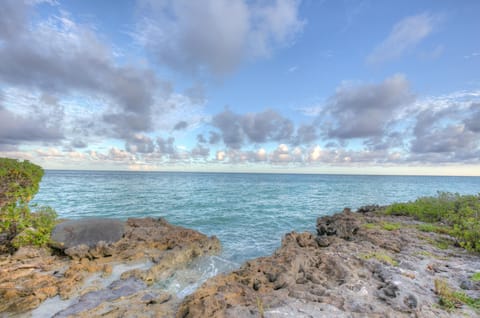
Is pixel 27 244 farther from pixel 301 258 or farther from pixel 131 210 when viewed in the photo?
pixel 131 210

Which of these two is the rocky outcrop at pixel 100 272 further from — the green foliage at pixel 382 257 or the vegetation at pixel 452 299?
the green foliage at pixel 382 257

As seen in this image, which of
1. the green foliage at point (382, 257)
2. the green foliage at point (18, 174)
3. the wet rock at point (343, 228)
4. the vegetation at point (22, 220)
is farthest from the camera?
the wet rock at point (343, 228)

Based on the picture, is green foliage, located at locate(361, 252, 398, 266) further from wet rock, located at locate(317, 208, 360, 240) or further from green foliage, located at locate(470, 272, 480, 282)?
wet rock, located at locate(317, 208, 360, 240)

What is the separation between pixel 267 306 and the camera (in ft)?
18.0

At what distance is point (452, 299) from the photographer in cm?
565

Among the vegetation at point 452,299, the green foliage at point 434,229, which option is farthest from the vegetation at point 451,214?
the vegetation at point 452,299

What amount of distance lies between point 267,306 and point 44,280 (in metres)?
7.86

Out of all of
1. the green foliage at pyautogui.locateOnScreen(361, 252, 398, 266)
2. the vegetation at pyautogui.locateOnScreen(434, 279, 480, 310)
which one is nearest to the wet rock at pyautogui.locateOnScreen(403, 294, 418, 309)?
the vegetation at pyautogui.locateOnScreen(434, 279, 480, 310)

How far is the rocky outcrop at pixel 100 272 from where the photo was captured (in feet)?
20.7

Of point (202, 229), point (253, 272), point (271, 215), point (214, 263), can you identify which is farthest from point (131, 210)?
point (253, 272)

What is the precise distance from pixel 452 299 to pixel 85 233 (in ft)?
47.1

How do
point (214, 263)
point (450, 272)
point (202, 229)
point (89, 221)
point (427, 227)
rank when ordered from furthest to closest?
1. point (202, 229)
2. point (427, 227)
3. point (89, 221)
4. point (214, 263)
5. point (450, 272)

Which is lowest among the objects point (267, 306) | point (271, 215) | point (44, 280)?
point (271, 215)

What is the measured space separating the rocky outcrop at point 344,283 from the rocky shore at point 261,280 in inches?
1.1
